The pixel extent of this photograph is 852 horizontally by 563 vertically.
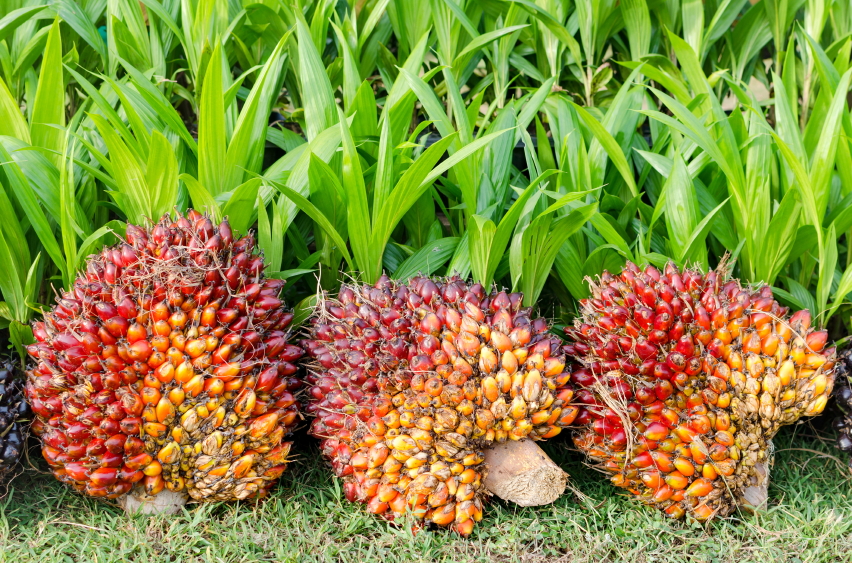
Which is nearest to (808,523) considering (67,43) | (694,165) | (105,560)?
(694,165)

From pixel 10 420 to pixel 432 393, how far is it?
88cm

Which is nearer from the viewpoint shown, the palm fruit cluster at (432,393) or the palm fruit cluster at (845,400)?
the palm fruit cluster at (432,393)

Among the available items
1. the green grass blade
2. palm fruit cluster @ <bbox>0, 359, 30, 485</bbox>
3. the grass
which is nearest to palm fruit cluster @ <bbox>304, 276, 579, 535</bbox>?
the grass

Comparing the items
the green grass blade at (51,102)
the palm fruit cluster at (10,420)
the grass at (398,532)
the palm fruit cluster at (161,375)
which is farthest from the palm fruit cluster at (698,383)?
the green grass blade at (51,102)

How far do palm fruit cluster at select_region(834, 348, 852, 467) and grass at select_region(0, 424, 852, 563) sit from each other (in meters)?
0.10

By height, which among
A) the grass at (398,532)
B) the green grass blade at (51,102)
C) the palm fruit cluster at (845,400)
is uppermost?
the green grass blade at (51,102)

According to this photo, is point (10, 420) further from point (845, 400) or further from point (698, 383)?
point (845, 400)

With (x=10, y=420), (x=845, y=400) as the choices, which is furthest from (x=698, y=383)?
(x=10, y=420)

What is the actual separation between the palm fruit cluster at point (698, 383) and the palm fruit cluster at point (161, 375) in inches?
28.0

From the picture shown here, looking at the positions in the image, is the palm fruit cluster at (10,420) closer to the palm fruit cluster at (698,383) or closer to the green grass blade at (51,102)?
the green grass blade at (51,102)

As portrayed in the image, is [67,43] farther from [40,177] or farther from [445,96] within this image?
[445,96]

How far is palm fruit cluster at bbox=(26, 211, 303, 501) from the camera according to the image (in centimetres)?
131

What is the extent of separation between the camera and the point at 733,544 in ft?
4.44

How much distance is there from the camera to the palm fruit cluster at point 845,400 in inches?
59.4
